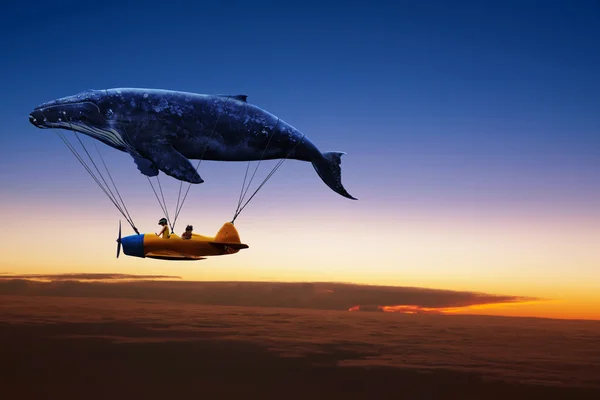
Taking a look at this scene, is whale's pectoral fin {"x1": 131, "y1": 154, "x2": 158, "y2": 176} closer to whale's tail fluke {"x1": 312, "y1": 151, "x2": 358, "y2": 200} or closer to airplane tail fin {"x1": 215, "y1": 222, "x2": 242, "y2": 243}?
airplane tail fin {"x1": 215, "y1": 222, "x2": 242, "y2": 243}

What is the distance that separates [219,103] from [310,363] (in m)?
175

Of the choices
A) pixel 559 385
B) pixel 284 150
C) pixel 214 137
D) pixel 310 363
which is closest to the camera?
pixel 214 137

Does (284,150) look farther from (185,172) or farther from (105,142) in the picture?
(105,142)

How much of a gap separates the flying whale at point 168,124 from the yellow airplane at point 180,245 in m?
2.78

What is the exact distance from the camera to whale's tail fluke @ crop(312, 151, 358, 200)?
105 feet

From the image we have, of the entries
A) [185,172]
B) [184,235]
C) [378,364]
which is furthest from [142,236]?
[378,364]

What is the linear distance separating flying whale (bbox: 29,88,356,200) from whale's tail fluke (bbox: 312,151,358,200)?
2920 mm

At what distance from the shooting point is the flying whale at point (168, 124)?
91.2 feet

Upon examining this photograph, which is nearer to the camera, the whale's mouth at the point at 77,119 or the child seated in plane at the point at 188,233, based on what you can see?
the child seated in plane at the point at 188,233

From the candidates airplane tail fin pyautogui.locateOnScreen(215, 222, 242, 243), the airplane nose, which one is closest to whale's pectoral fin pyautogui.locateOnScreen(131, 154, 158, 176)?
airplane tail fin pyautogui.locateOnScreen(215, 222, 242, 243)

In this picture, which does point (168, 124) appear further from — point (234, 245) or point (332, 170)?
point (332, 170)

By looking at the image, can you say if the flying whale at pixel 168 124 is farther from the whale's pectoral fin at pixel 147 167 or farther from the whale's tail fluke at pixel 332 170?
the whale's tail fluke at pixel 332 170

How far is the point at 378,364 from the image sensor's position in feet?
624

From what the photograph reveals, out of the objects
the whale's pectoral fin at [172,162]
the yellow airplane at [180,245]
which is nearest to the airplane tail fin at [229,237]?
the yellow airplane at [180,245]
